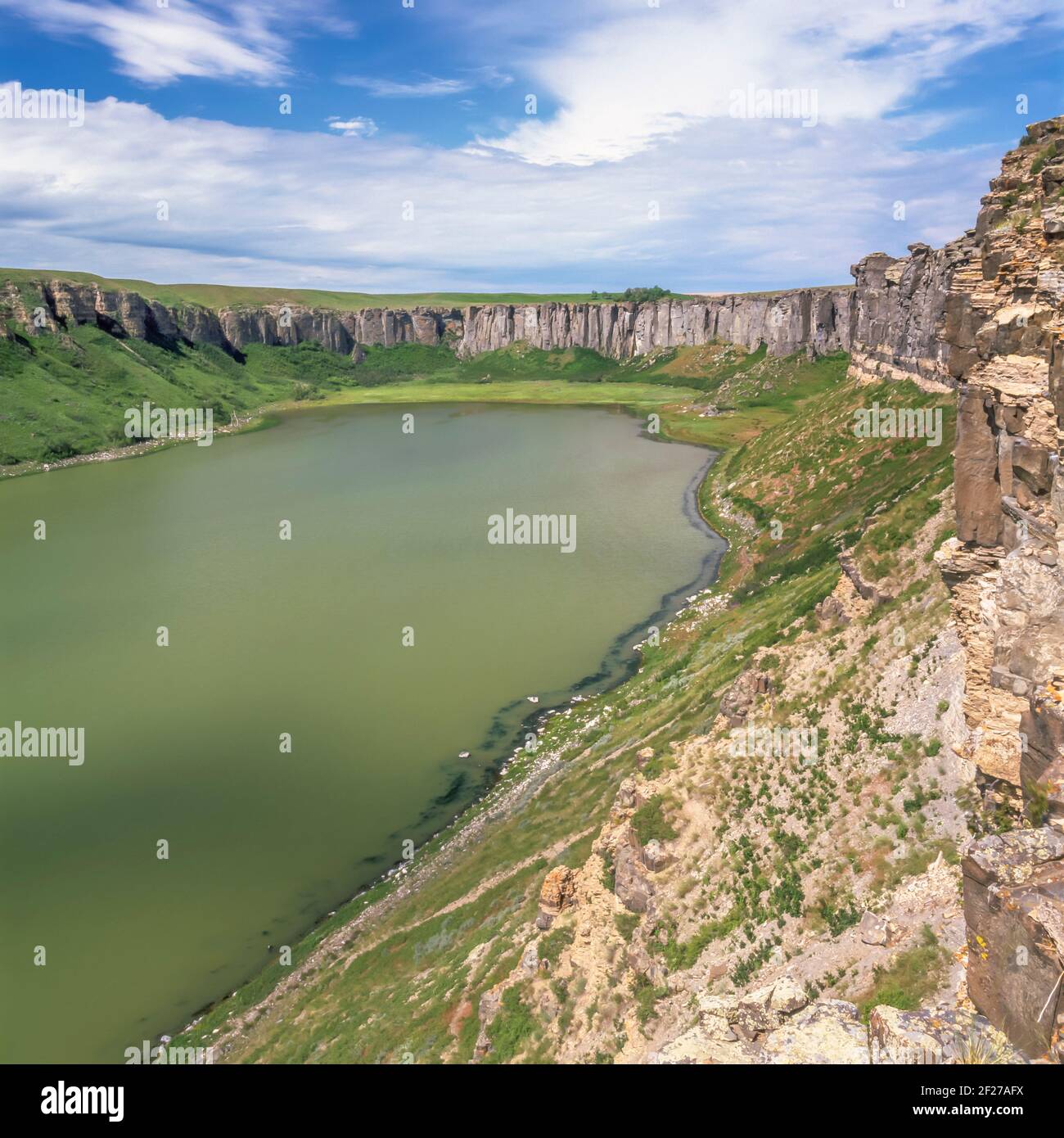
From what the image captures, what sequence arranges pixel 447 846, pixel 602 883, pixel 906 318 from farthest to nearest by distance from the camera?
pixel 906 318
pixel 447 846
pixel 602 883

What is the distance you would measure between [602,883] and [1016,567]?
14414 mm

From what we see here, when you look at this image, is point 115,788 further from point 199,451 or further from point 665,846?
point 199,451

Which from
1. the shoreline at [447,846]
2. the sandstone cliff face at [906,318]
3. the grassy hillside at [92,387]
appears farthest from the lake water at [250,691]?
the grassy hillside at [92,387]

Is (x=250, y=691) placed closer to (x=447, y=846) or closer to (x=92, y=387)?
(x=447, y=846)

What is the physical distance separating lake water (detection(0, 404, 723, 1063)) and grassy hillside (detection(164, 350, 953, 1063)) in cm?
291

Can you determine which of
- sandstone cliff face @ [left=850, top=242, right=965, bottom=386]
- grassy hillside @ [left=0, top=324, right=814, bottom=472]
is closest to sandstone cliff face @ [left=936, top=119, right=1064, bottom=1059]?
sandstone cliff face @ [left=850, top=242, right=965, bottom=386]

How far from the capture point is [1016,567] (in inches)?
507

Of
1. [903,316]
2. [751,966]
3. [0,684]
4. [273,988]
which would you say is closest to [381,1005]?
[273,988]

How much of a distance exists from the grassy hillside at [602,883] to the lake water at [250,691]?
2907 mm

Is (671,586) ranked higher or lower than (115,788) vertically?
higher

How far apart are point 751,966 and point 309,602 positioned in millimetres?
45563

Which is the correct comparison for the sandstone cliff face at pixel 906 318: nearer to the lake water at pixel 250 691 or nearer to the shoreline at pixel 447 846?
the lake water at pixel 250 691

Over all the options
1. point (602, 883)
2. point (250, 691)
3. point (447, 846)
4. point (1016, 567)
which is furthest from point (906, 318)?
point (1016, 567)

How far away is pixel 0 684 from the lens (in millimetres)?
46125
